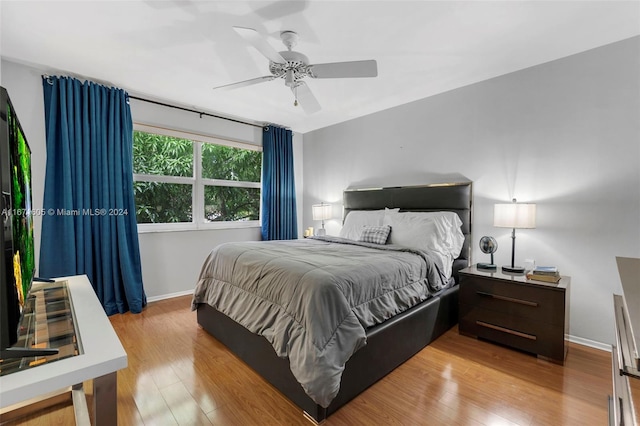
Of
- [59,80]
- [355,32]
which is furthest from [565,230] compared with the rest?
[59,80]

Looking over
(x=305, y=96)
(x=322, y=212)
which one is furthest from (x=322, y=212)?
(x=305, y=96)

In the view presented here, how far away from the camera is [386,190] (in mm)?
3715

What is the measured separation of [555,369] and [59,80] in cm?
485

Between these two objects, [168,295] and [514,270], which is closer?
[514,270]

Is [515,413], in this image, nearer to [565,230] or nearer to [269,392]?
[269,392]

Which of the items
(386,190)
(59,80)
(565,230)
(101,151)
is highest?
(59,80)

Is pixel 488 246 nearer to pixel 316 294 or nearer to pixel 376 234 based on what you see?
pixel 376 234

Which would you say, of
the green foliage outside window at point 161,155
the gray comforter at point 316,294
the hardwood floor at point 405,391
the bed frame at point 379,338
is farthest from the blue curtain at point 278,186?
the hardwood floor at point 405,391

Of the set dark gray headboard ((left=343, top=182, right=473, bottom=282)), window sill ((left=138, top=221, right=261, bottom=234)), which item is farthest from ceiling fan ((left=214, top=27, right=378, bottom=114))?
window sill ((left=138, top=221, right=261, bottom=234))

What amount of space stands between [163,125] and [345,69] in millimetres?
2550

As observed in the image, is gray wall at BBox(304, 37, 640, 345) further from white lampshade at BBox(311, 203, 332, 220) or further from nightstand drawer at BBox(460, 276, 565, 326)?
white lampshade at BBox(311, 203, 332, 220)

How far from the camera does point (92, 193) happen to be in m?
2.95

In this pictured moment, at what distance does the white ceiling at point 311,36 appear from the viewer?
1.89 meters

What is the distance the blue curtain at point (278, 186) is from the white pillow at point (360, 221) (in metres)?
1.30
